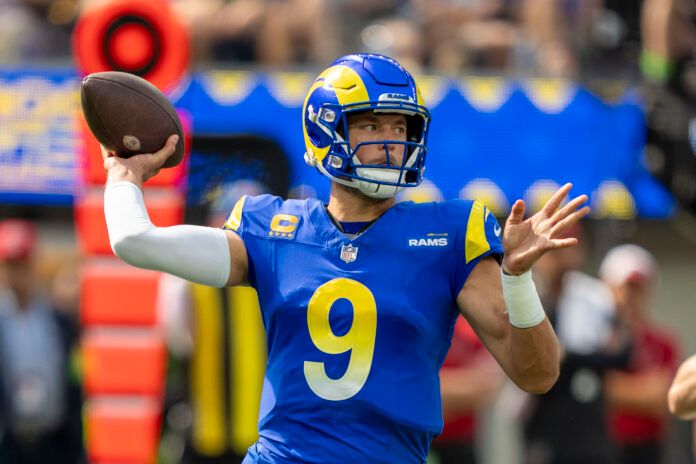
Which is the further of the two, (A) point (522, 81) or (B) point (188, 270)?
(A) point (522, 81)

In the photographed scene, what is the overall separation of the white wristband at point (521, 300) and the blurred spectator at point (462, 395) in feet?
11.5

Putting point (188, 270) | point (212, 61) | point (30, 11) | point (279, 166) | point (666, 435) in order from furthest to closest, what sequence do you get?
1. point (30, 11)
2. point (212, 61)
3. point (666, 435)
4. point (279, 166)
5. point (188, 270)

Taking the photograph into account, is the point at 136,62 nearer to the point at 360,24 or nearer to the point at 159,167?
the point at 159,167

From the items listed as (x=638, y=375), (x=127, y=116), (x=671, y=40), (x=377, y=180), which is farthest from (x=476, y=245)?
(x=638, y=375)

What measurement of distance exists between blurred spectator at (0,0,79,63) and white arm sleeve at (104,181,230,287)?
18.8 ft

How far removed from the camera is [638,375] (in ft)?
24.7

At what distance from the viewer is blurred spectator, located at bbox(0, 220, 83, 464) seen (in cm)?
831

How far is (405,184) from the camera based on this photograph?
384cm

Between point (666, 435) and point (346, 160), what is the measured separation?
4.81 m

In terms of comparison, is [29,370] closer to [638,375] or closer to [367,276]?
[638,375]

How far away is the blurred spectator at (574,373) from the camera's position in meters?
7.07

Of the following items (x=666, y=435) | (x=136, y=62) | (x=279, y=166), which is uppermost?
(x=136, y=62)

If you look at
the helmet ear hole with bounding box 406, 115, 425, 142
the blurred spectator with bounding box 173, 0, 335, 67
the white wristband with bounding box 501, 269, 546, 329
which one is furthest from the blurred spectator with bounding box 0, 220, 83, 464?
the white wristband with bounding box 501, 269, 546, 329

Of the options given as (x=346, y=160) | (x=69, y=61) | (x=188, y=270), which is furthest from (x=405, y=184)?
(x=69, y=61)
